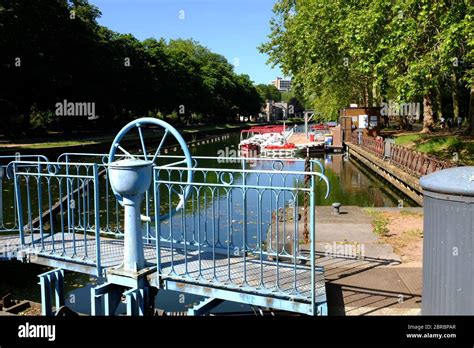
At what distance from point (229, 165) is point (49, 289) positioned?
24442 millimetres

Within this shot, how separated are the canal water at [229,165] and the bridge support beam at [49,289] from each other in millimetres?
1113

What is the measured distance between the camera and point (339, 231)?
1042cm

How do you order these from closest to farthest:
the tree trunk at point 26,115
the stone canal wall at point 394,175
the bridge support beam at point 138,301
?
the bridge support beam at point 138,301, the stone canal wall at point 394,175, the tree trunk at point 26,115

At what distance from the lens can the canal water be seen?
882 cm

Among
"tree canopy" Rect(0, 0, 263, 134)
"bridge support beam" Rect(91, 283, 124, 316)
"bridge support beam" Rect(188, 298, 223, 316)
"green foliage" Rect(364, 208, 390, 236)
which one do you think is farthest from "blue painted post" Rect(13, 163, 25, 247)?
"tree canopy" Rect(0, 0, 263, 134)

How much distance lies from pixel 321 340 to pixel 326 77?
32.4 metres

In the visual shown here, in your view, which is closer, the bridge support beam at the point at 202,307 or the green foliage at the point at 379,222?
the bridge support beam at the point at 202,307

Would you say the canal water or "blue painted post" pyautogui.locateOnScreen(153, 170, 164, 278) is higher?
"blue painted post" pyautogui.locateOnScreen(153, 170, 164, 278)

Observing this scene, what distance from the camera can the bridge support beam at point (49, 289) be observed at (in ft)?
22.7

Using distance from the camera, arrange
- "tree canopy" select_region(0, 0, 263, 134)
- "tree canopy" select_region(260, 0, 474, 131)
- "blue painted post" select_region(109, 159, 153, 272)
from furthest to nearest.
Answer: "tree canopy" select_region(0, 0, 263, 134) → "tree canopy" select_region(260, 0, 474, 131) → "blue painted post" select_region(109, 159, 153, 272)

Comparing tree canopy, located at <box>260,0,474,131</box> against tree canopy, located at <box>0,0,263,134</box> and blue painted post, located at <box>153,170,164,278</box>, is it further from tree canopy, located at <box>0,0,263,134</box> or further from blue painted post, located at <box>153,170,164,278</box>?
tree canopy, located at <box>0,0,263,134</box>

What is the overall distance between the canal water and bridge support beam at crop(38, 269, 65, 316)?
111cm

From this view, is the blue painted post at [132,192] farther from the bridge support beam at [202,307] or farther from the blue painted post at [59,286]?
the blue painted post at [59,286]

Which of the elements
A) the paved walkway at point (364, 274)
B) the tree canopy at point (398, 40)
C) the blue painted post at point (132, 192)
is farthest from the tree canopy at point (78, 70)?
the blue painted post at point (132, 192)
